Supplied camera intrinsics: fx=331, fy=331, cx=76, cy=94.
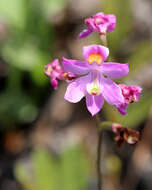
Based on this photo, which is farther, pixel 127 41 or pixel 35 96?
pixel 127 41

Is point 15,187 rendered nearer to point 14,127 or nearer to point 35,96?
point 14,127

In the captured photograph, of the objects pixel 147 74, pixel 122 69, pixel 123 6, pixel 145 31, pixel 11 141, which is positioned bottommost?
pixel 11 141

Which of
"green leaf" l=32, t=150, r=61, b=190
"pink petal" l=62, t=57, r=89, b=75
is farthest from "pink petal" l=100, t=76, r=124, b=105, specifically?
"green leaf" l=32, t=150, r=61, b=190

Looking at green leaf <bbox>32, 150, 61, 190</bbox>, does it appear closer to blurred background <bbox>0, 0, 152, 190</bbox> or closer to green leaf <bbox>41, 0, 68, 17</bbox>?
blurred background <bbox>0, 0, 152, 190</bbox>

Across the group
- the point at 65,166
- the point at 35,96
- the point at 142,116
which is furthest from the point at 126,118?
the point at 35,96

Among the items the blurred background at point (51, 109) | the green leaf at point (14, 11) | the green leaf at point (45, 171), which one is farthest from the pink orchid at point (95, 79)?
the green leaf at point (14, 11)

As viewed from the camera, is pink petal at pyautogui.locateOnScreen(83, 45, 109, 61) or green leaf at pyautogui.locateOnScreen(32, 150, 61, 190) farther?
green leaf at pyautogui.locateOnScreen(32, 150, 61, 190)
